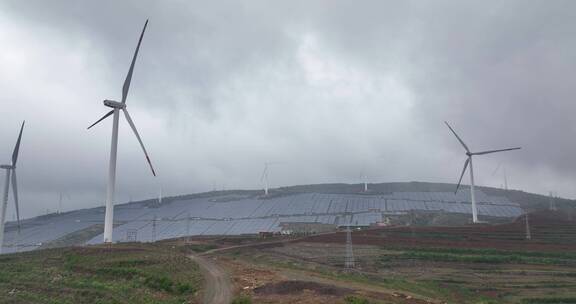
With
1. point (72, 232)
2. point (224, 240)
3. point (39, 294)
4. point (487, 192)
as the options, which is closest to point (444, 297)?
point (39, 294)

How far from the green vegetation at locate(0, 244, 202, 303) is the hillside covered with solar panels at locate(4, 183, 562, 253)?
172ft

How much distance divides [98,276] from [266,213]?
102312 millimetres

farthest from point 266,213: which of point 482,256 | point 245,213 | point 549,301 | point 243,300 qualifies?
point 243,300

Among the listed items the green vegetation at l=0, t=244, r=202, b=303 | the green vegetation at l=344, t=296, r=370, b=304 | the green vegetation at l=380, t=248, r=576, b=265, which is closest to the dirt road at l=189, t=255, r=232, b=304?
the green vegetation at l=0, t=244, r=202, b=303

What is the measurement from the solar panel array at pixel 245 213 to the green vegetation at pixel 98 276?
6165 centimetres

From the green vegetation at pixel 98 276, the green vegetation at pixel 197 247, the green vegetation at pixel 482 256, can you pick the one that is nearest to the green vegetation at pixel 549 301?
the green vegetation at pixel 482 256

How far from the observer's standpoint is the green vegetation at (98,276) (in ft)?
123

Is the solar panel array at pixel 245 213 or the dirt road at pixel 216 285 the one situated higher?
the solar panel array at pixel 245 213

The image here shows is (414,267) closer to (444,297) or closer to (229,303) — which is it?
(444,297)

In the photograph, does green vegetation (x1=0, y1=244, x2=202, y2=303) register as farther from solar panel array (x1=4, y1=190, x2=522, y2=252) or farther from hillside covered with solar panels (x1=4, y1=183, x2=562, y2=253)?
solar panel array (x1=4, y1=190, x2=522, y2=252)

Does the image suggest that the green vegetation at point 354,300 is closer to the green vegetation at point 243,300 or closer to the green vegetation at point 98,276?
the green vegetation at point 243,300

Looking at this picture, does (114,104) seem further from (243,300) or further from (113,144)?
(243,300)

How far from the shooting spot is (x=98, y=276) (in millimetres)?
49375

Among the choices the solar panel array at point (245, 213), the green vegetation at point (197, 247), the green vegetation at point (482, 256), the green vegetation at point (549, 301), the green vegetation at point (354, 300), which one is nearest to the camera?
the green vegetation at point (354, 300)
